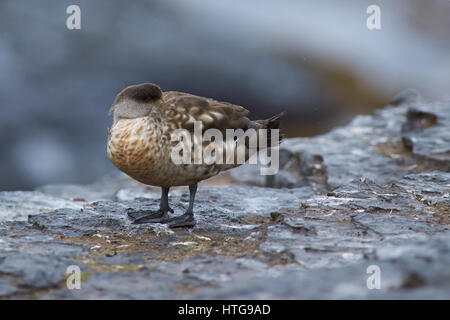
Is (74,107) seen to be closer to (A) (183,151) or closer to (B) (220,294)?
(A) (183,151)

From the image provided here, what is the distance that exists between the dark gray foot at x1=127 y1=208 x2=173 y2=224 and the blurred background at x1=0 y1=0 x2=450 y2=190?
19.8 ft

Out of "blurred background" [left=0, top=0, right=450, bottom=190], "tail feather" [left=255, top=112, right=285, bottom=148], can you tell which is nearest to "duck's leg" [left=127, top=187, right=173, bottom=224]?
"tail feather" [left=255, top=112, right=285, bottom=148]

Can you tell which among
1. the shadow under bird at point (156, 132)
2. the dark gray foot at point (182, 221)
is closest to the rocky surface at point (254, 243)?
the dark gray foot at point (182, 221)

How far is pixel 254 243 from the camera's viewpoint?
372 centimetres

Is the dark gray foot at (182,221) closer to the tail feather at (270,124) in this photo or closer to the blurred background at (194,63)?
the tail feather at (270,124)

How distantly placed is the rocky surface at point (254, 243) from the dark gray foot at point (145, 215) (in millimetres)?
81

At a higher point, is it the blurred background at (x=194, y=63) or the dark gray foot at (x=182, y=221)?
the blurred background at (x=194, y=63)

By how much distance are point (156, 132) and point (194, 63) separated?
9175 mm

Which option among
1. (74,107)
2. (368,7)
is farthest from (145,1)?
(368,7)

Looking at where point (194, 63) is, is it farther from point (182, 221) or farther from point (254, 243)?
point (254, 243)

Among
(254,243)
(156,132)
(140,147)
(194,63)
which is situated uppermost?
(194,63)

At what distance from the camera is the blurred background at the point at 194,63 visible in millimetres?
10984

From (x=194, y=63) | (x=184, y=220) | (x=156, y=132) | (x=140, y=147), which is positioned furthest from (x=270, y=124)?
(x=194, y=63)

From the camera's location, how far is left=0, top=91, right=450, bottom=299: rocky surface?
2.61 meters
